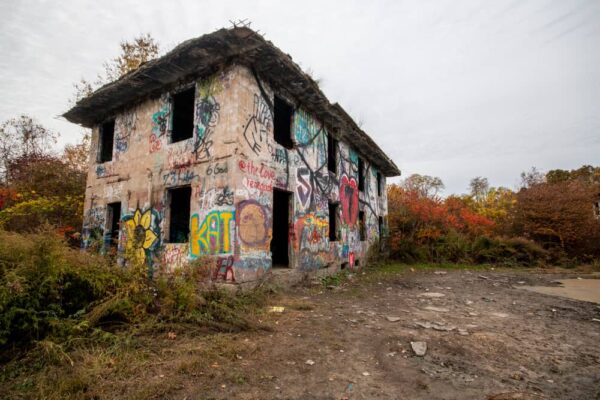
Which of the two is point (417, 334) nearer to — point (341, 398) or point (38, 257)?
point (341, 398)

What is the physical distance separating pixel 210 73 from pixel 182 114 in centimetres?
301

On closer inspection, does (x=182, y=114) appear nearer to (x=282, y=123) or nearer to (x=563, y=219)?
(x=282, y=123)

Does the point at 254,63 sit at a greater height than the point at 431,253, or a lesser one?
greater

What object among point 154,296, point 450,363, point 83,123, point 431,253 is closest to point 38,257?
point 154,296

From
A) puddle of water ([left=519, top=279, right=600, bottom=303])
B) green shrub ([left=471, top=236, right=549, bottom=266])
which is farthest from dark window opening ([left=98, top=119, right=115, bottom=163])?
green shrub ([left=471, top=236, right=549, bottom=266])

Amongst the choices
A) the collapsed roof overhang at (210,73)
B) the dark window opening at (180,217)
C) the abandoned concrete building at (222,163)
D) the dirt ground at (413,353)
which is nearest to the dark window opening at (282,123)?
the abandoned concrete building at (222,163)

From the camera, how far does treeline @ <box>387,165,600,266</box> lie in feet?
41.1

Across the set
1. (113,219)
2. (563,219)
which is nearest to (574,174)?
(563,219)

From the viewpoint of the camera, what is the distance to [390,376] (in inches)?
109

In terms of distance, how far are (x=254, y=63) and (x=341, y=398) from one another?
20.5 feet

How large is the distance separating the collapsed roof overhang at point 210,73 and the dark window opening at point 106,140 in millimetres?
251

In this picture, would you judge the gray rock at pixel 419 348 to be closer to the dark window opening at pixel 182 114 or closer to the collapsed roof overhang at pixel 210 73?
the collapsed roof overhang at pixel 210 73

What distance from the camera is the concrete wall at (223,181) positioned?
5.85 m

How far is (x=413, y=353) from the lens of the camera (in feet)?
10.8
